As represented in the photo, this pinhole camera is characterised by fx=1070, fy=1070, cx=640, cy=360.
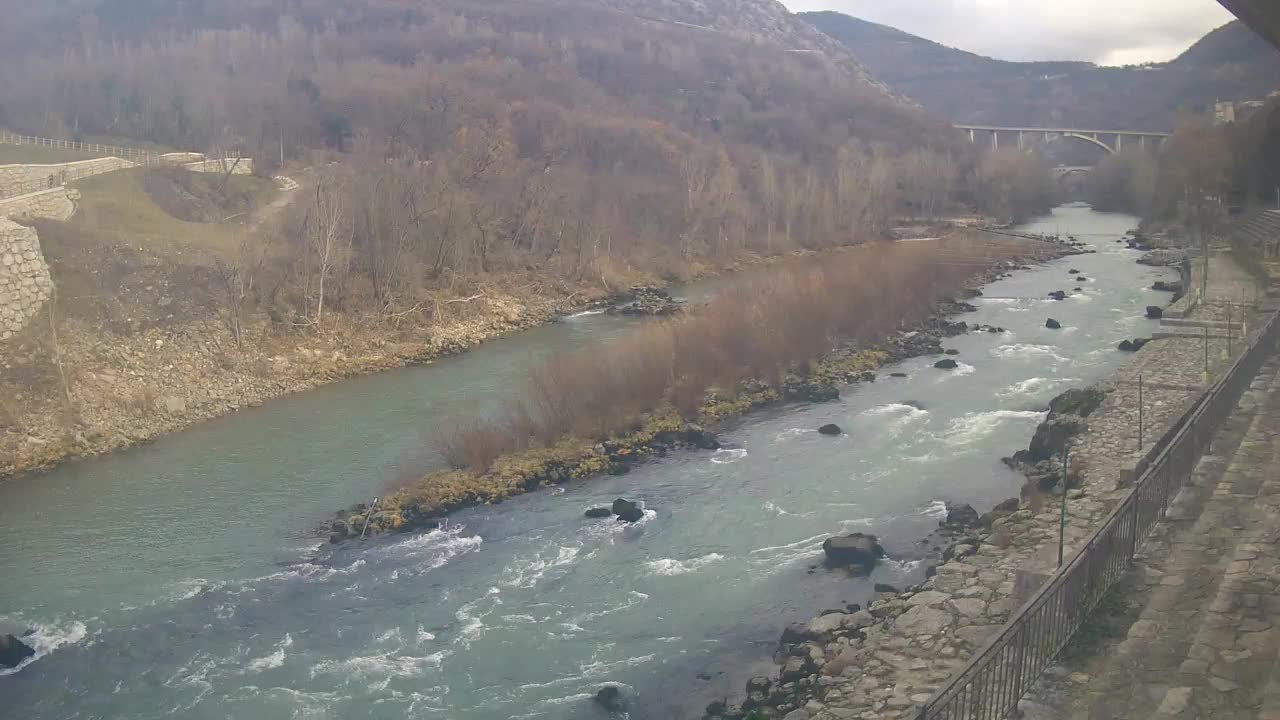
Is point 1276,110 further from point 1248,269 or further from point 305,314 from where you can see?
point 305,314

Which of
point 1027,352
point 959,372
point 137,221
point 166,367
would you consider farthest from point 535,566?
point 137,221

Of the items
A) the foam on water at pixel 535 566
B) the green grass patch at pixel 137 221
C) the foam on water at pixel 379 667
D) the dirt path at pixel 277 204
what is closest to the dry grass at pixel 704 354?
the foam on water at pixel 535 566

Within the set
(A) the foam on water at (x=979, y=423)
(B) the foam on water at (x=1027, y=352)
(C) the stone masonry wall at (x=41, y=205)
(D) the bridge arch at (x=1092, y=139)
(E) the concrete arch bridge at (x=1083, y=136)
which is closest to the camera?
(A) the foam on water at (x=979, y=423)

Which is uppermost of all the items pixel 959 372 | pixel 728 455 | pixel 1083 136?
pixel 1083 136

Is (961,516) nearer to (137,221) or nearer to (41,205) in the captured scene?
(41,205)

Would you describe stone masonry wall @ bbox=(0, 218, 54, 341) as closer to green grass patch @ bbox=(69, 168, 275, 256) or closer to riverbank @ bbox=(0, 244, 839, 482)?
riverbank @ bbox=(0, 244, 839, 482)

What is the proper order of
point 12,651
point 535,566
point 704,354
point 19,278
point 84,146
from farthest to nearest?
point 84,146 → point 19,278 → point 704,354 → point 535,566 → point 12,651

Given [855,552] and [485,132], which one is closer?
[855,552]

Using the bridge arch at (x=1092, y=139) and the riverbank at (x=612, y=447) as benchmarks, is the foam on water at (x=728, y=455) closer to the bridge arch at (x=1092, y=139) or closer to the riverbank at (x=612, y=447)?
the riverbank at (x=612, y=447)
